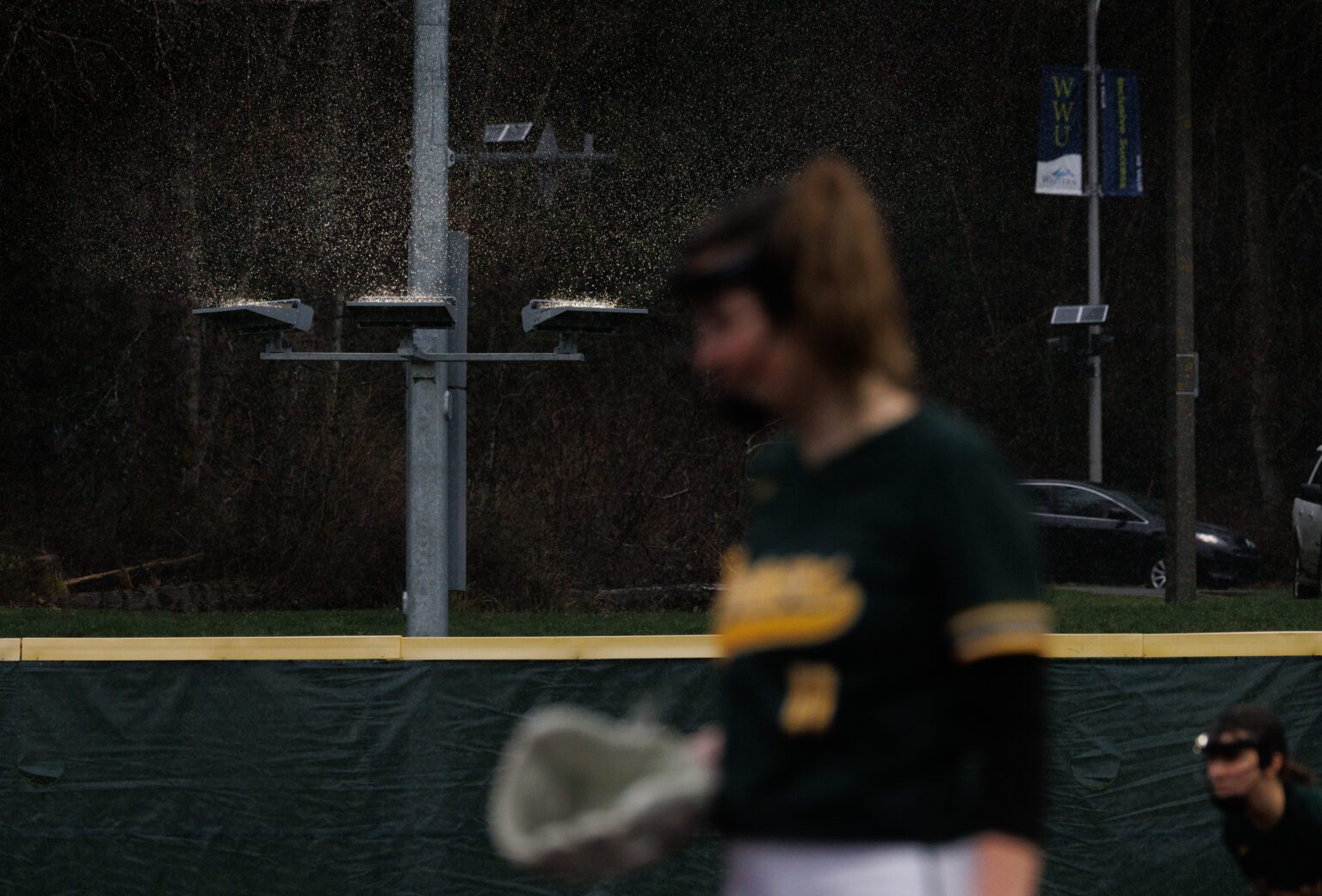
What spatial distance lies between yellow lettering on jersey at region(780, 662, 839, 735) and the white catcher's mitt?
0.17 metres

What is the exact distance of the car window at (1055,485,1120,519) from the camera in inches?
1035

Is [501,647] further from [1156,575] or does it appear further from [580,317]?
[1156,575]

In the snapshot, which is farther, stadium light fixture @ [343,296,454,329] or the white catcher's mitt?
stadium light fixture @ [343,296,454,329]

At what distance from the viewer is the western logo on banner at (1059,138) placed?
31.4m

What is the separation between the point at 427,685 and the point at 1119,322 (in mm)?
36125

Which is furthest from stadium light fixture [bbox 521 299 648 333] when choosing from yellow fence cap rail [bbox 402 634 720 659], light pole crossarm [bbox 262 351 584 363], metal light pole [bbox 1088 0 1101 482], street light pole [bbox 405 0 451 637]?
metal light pole [bbox 1088 0 1101 482]

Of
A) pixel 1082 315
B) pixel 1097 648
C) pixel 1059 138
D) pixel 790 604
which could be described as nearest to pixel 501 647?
pixel 1097 648

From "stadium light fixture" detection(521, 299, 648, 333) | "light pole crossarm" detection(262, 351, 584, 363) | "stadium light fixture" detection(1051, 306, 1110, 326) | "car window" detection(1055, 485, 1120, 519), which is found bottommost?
"car window" detection(1055, 485, 1120, 519)

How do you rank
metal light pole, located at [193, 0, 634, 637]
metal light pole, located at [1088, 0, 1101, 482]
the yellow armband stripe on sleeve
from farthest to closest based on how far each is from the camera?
metal light pole, located at [1088, 0, 1101, 482], metal light pole, located at [193, 0, 634, 637], the yellow armband stripe on sleeve

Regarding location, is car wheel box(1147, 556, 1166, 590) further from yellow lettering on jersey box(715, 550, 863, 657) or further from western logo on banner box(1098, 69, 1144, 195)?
yellow lettering on jersey box(715, 550, 863, 657)

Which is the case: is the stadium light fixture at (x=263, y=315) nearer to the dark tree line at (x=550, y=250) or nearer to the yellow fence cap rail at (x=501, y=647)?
the yellow fence cap rail at (x=501, y=647)

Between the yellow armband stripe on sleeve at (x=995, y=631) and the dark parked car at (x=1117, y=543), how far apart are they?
24.1 metres

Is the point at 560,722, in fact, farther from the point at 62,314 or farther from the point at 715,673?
the point at 62,314

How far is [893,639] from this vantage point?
6.67 ft
